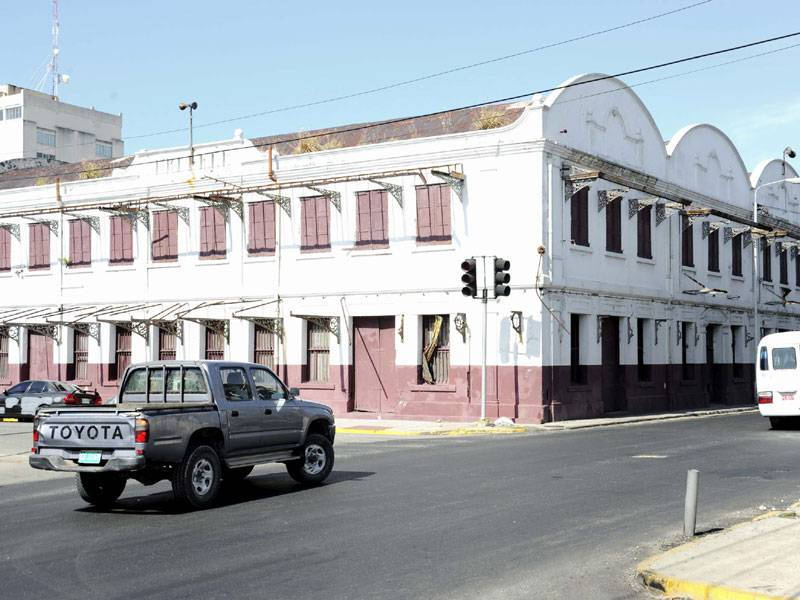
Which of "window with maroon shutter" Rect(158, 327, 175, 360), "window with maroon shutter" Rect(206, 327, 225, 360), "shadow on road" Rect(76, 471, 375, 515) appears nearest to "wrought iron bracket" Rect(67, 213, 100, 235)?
"window with maroon shutter" Rect(158, 327, 175, 360)

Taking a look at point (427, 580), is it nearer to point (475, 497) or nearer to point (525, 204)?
point (475, 497)

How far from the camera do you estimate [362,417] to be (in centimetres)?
3216

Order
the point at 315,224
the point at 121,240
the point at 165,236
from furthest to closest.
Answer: the point at 121,240 → the point at 165,236 → the point at 315,224

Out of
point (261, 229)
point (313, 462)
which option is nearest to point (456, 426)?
point (261, 229)

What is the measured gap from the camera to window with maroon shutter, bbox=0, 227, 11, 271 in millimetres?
42250

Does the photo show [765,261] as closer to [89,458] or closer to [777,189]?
[777,189]

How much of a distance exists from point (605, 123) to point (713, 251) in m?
10.4

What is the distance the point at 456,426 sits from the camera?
93.3ft

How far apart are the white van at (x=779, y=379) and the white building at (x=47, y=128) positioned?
8388 cm

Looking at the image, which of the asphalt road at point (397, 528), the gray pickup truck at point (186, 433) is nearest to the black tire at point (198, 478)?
the gray pickup truck at point (186, 433)

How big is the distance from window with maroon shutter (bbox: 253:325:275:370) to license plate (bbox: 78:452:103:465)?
22035 millimetres

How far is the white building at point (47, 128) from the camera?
9988cm

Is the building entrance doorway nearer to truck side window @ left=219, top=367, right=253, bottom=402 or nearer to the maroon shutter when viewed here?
the maroon shutter

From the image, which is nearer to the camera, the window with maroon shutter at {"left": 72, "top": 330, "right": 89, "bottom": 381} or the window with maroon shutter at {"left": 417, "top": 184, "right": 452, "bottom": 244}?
the window with maroon shutter at {"left": 417, "top": 184, "right": 452, "bottom": 244}
